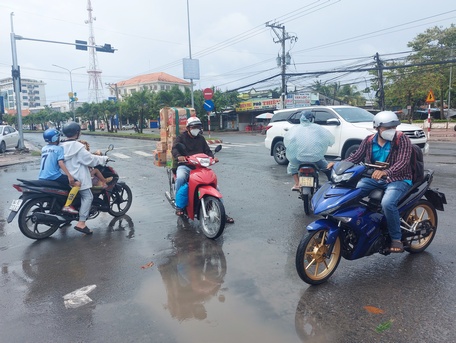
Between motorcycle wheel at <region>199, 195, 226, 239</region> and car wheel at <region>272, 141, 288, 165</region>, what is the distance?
704 cm

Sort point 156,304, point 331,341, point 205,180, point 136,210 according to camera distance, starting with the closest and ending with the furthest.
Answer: point 331,341 < point 156,304 < point 205,180 < point 136,210

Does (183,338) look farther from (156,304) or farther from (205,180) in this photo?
(205,180)

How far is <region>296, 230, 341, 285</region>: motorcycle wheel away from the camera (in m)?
3.58

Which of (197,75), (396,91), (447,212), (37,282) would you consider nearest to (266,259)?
(37,282)

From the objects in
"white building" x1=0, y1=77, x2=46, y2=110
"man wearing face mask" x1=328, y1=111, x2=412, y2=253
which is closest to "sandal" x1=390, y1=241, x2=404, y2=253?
"man wearing face mask" x1=328, y1=111, x2=412, y2=253

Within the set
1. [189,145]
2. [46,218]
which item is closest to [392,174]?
[189,145]

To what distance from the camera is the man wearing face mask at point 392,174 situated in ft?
12.7

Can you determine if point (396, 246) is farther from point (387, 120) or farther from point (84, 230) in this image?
point (84, 230)

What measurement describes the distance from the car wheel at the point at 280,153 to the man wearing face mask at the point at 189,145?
6334 millimetres

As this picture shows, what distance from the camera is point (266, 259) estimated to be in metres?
4.50

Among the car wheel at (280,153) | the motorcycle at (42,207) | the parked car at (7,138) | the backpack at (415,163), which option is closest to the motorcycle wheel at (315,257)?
the backpack at (415,163)

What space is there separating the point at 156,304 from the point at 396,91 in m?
39.6

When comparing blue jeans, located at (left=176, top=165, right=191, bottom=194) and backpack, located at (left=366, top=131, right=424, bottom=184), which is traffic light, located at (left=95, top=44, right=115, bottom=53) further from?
backpack, located at (left=366, top=131, right=424, bottom=184)

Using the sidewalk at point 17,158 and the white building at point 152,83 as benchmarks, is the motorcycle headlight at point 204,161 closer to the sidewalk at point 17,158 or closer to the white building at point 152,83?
the sidewalk at point 17,158
